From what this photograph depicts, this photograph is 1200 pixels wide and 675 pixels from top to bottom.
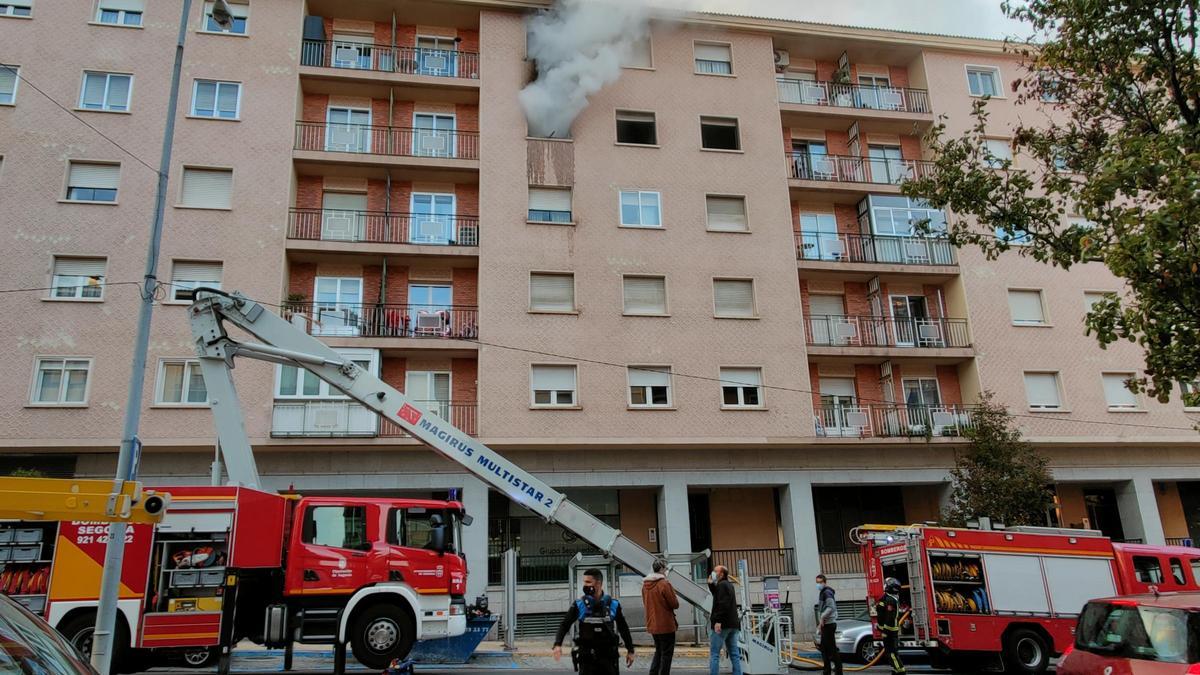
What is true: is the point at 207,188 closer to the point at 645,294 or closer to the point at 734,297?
the point at 645,294

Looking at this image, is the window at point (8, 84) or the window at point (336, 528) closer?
the window at point (336, 528)

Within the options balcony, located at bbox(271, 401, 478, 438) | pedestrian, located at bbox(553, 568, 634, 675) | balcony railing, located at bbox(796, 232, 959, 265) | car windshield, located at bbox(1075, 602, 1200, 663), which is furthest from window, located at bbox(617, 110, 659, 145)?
car windshield, located at bbox(1075, 602, 1200, 663)

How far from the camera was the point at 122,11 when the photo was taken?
77.9ft

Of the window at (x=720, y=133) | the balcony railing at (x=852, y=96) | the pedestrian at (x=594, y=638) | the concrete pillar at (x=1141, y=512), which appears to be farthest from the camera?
the balcony railing at (x=852, y=96)

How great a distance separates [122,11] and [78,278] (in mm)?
8318

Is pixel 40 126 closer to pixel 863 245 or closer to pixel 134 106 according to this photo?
pixel 134 106

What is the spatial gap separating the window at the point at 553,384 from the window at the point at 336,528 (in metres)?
9.91

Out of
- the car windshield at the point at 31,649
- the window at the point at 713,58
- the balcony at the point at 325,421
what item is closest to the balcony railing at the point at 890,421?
Answer: the window at the point at 713,58

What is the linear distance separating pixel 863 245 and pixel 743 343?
227 inches

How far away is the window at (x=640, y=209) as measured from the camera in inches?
971

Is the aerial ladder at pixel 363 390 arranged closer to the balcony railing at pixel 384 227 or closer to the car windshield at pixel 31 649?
the balcony railing at pixel 384 227

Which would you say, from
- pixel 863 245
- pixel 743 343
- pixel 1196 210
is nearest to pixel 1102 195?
pixel 1196 210

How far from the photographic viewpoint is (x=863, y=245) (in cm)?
2627

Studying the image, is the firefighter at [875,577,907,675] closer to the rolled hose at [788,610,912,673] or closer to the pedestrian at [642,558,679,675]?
the rolled hose at [788,610,912,673]
